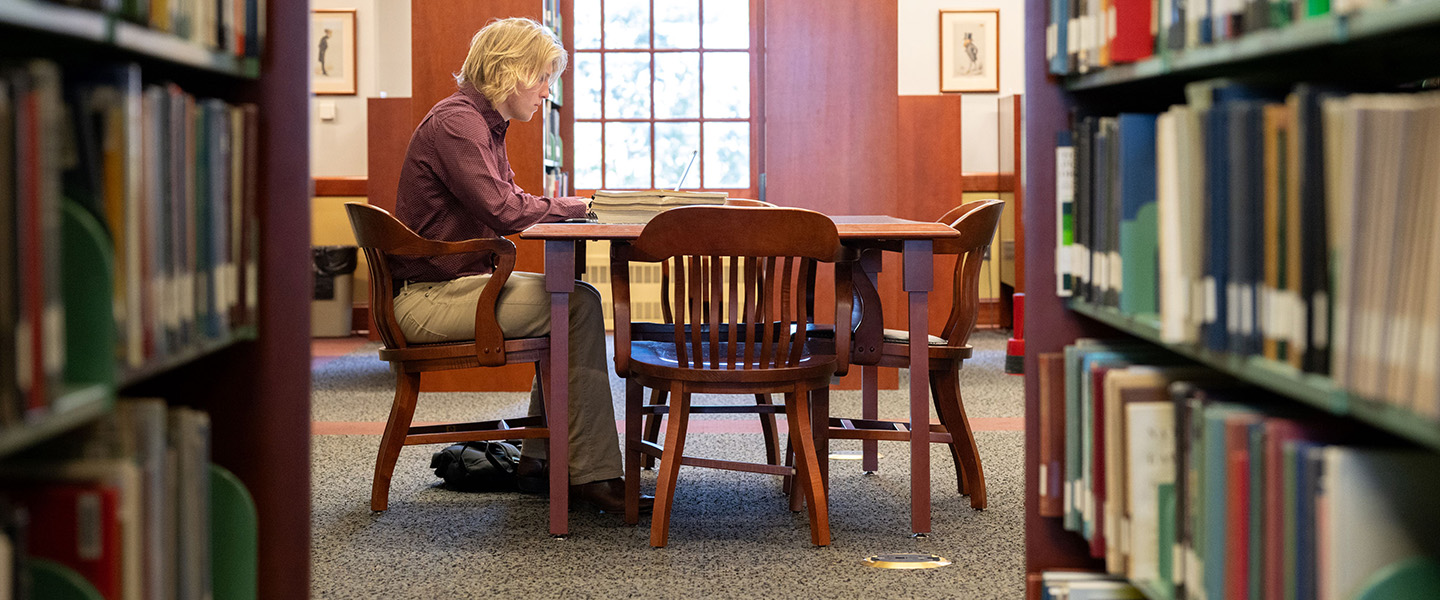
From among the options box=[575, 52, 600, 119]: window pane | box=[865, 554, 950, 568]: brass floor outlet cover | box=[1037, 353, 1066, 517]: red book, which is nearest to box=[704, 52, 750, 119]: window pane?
box=[575, 52, 600, 119]: window pane

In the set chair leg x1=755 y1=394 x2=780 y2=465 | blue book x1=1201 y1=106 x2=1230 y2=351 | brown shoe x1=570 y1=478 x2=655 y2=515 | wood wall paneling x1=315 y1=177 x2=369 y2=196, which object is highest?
wood wall paneling x1=315 y1=177 x2=369 y2=196

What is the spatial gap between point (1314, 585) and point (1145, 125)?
60cm

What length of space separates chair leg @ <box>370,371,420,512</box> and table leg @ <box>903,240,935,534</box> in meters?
1.12

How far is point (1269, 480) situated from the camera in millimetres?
1092

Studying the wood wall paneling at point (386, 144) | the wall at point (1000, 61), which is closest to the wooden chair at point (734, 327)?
the wood wall paneling at point (386, 144)

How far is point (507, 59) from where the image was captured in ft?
9.46

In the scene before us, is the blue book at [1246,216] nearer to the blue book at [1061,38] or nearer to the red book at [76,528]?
the blue book at [1061,38]

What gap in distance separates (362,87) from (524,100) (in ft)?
14.8

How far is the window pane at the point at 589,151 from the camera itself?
681 cm

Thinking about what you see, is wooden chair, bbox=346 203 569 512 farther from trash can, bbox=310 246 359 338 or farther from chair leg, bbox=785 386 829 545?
trash can, bbox=310 246 359 338

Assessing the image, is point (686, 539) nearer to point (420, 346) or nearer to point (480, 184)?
point (420, 346)

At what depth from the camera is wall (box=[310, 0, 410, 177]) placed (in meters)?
7.05

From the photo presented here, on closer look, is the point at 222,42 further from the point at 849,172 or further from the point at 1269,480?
the point at 849,172

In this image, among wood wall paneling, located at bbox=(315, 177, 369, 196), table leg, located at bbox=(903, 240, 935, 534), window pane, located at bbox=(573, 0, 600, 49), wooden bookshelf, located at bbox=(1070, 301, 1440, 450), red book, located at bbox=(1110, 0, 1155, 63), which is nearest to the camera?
wooden bookshelf, located at bbox=(1070, 301, 1440, 450)
